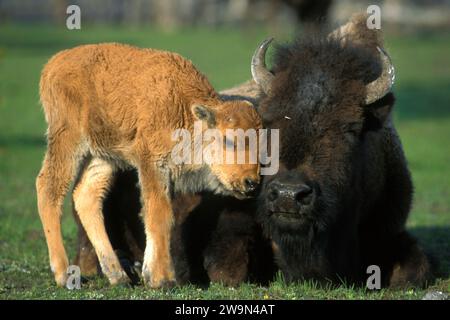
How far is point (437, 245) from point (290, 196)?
466 cm

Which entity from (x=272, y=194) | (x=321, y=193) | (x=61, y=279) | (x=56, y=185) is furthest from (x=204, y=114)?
(x=61, y=279)

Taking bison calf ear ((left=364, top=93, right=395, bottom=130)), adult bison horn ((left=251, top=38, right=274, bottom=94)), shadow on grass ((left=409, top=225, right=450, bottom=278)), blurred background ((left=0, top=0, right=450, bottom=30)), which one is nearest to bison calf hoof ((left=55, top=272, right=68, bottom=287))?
adult bison horn ((left=251, top=38, right=274, bottom=94))

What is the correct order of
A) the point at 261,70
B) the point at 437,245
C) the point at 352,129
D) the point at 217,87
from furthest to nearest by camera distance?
the point at 217,87 → the point at 437,245 → the point at 261,70 → the point at 352,129

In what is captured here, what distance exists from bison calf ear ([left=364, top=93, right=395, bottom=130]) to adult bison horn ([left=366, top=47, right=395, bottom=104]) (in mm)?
120

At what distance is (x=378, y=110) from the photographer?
29.7ft

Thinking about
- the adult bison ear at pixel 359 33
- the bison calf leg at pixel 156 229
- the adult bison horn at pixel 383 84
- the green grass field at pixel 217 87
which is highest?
the adult bison ear at pixel 359 33

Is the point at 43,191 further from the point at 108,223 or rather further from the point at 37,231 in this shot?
the point at 37,231

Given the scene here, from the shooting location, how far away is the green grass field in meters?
8.70

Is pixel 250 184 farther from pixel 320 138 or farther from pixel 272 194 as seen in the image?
pixel 320 138

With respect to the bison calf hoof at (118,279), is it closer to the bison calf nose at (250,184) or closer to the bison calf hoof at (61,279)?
the bison calf hoof at (61,279)

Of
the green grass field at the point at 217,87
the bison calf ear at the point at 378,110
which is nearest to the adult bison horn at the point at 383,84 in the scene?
the bison calf ear at the point at 378,110

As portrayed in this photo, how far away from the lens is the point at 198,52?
1891 inches

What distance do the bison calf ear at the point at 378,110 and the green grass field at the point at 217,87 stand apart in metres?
1.63

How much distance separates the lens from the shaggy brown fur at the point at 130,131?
8508mm
